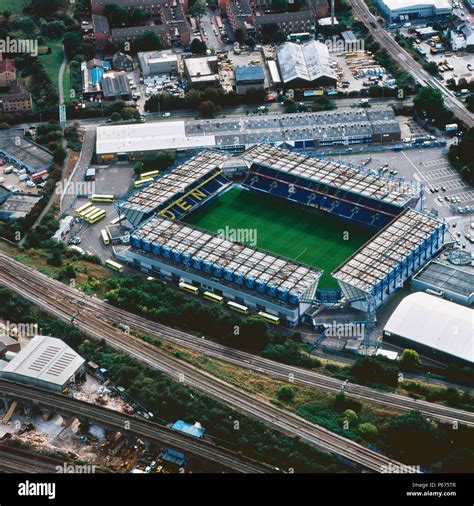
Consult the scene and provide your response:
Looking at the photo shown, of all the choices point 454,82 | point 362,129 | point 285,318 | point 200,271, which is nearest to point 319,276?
point 285,318

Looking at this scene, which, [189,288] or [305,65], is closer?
[189,288]

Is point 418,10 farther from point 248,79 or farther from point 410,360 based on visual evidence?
point 410,360

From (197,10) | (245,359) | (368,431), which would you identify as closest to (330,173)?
(245,359)

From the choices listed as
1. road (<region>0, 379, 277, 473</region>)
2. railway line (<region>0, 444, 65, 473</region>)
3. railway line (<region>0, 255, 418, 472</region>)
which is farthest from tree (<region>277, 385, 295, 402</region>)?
railway line (<region>0, 444, 65, 473</region>)

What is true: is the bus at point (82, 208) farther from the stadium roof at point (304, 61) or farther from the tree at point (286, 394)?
the tree at point (286, 394)

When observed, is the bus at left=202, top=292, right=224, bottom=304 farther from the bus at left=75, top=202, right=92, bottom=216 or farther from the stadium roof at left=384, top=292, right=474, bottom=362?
the bus at left=75, top=202, right=92, bottom=216

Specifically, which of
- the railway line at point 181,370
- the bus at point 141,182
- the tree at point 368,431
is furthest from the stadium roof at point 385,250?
the bus at point 141,182
